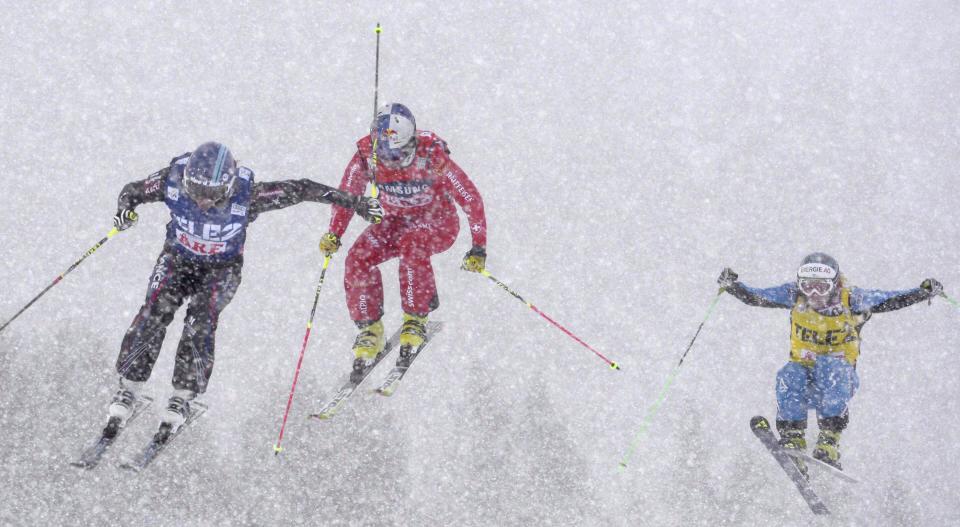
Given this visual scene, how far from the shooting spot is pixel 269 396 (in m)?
24.7

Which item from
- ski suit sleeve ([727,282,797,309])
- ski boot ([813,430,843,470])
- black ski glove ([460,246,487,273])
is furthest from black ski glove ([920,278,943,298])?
black ski glove ([460,246,487,273])

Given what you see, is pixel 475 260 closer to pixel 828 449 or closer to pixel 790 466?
pixel 790 466

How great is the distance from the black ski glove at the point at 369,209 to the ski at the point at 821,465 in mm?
4904

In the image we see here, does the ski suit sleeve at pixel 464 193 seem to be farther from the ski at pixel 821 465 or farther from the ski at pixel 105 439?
the ski at pixel 821 465

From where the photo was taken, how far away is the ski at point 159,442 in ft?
25.7

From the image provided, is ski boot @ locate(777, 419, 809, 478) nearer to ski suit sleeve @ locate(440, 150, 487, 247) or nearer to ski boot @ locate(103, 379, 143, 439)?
ski suit sleeve @ locate(440, 150, 487, 247)

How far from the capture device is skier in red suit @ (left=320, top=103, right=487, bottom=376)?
920cm

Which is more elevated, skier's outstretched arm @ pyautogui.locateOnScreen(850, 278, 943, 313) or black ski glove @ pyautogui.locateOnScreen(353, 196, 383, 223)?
skier's outstretched arm @ pyautogui.locateOnScreen(850, 278, 943, 313)

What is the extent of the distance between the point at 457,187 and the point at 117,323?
126 meters

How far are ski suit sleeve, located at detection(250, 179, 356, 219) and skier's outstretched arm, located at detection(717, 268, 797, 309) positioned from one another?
429 cm

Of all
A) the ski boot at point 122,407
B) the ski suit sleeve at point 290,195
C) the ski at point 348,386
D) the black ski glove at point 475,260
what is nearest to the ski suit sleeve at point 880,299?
the black ski glove at point 475,260

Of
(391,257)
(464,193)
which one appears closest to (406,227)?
(391,257)

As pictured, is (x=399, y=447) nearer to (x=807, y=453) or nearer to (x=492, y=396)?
(x=492, y=396)

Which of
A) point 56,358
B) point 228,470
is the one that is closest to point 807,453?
point 228,470
